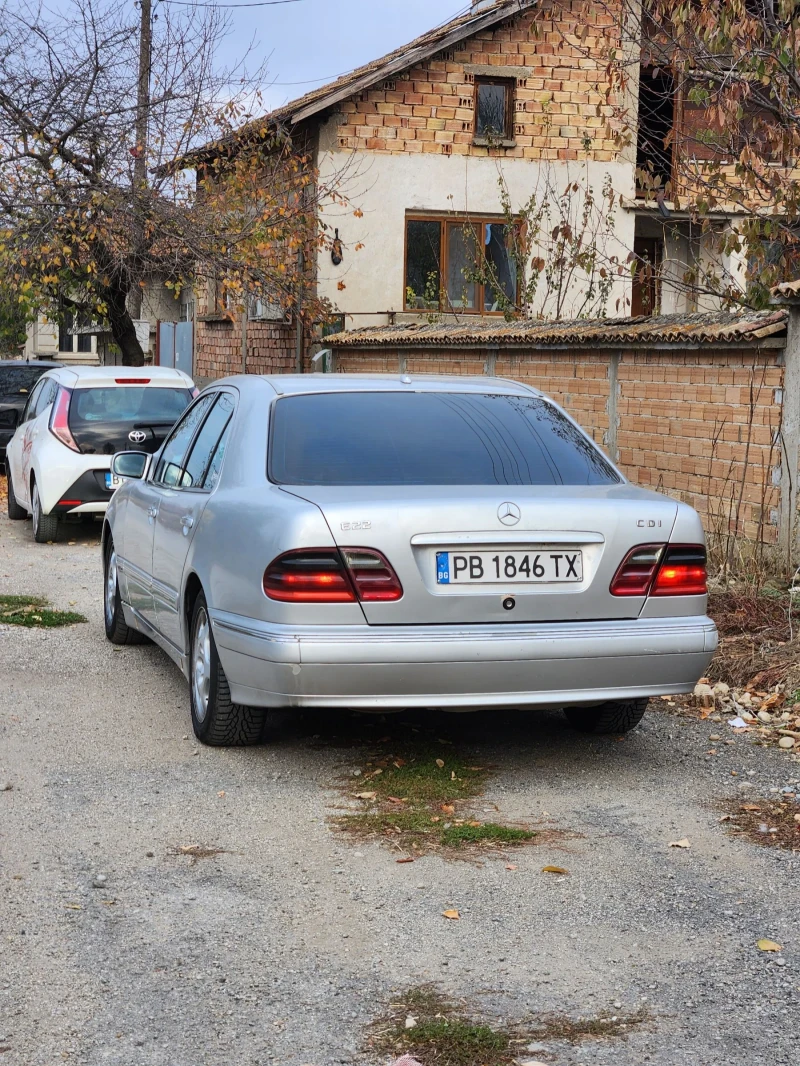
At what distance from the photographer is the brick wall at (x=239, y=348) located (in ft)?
82.2

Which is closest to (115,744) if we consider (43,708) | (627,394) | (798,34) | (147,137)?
(43,708)

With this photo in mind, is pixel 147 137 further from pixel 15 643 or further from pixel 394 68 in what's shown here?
pixel 15 643

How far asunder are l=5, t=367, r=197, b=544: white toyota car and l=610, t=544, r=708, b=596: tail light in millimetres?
8166

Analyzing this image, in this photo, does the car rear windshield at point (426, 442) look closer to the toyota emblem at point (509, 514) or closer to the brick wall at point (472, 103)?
the toyota emblem at point (509, 514)

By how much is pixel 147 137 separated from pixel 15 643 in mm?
14988

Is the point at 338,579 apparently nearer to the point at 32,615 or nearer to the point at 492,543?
the point at 492,543

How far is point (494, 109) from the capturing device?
80.9 feet

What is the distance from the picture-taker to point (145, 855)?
474 centimetres

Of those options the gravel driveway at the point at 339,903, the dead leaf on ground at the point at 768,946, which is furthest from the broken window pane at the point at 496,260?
the dead leaf on ground at the point at 768,946

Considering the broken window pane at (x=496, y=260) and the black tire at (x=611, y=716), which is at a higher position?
the broken window pane at (x=496, y=260)

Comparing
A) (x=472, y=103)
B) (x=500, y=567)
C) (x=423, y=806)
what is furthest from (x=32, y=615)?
(x=472, y=103)

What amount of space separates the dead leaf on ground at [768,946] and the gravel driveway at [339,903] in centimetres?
3

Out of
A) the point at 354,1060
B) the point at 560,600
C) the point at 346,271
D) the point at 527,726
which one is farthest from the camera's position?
the point at 346,271

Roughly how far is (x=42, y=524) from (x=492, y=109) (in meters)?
13.9
